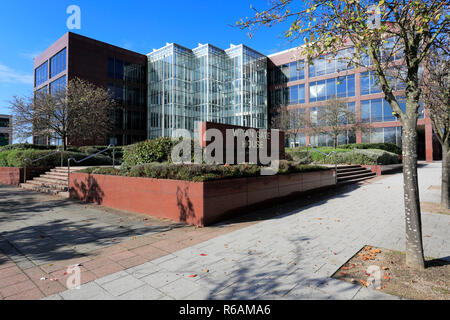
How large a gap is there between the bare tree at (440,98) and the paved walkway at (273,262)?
1.78m

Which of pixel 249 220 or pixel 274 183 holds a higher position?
pixel 274 183

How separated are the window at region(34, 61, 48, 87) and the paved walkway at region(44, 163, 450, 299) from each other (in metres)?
43.9

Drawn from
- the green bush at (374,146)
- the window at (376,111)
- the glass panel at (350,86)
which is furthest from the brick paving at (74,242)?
the glass panel at (350,86)

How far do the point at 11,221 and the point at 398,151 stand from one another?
35.2 m

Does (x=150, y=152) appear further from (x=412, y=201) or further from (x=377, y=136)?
(x=377, y=136)

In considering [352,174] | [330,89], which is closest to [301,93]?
[330,89]

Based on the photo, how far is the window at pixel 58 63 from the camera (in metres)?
33.6

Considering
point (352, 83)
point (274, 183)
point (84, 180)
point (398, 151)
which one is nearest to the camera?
point (274, 183)

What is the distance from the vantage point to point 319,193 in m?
10.8

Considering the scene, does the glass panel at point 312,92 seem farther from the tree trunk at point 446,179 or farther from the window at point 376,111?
the tree trunk at point 446,179

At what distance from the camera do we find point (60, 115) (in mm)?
19656

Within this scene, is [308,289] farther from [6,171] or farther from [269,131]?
[6,171]

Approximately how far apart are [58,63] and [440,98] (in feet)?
136

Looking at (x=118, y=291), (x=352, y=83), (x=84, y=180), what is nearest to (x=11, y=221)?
(x=84, y=180)
